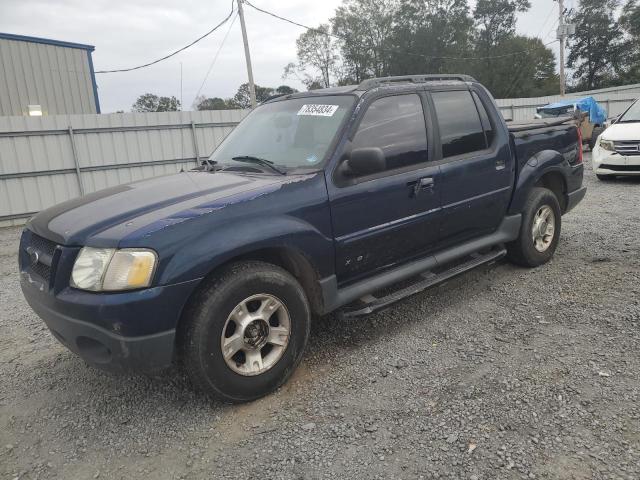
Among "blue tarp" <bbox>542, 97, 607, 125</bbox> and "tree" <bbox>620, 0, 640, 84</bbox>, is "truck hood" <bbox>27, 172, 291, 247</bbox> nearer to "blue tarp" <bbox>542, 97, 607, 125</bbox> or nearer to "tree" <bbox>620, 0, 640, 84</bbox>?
"blue tarp" <bbox>542, 97, 607, 125</bbox>

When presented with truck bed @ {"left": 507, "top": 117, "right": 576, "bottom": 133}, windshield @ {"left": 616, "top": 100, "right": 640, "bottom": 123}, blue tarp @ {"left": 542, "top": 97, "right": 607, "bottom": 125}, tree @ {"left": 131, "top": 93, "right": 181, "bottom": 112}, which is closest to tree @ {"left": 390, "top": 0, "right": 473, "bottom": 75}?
tree @ {"left": 131, "top": 93, "right": 181, "bottom": 112}

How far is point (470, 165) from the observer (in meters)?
3.92

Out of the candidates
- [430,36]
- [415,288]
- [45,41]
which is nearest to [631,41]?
[430,36]

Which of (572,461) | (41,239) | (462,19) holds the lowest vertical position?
(572,461)

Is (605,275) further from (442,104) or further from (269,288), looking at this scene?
(269,288)

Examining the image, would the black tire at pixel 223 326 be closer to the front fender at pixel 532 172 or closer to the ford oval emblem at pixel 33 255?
the ford oval emblem at pixel 33 255

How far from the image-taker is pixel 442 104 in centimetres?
391

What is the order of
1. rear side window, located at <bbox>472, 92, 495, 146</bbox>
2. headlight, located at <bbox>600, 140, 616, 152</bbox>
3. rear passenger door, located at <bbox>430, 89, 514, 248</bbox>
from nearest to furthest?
rear passenger door, located at <bbox>430, 89, 514, 248</bbox>
rear side window, located at <bbox>472, 92, 495, 146</bbox>
headlight, located at <bbox>600, 140, 616, 152</bbox>

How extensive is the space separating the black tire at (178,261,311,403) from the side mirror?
82cm

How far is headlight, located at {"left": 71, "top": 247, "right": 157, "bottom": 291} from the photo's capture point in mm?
2381

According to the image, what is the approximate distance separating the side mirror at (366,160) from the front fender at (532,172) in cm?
193

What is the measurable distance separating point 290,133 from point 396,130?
2.58 feet

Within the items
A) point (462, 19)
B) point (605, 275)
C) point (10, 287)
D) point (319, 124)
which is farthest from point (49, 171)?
point (462, 19)

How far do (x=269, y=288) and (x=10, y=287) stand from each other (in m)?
4.18
